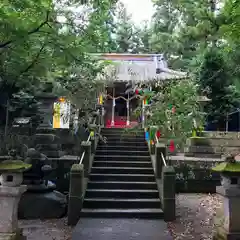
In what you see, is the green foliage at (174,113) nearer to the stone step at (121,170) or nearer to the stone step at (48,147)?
the stone step at (121,170)

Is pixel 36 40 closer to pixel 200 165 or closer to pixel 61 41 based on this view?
pixel 61 41

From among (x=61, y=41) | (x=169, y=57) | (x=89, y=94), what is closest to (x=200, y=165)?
(x=89, y=94)

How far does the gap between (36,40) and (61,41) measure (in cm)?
57

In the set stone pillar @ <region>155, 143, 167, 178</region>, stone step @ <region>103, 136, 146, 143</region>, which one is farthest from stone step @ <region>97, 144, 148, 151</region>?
stone pillar @ <region>155, 143, 167, 178</region>

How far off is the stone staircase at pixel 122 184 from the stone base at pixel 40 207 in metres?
0.74

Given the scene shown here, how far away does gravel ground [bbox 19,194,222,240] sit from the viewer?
6.63 meters

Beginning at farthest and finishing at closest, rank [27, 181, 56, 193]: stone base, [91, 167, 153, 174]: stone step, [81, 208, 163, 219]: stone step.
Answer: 1. [91, 167, 153, 174]: stone step
2. [27, 181, 56, 193]: stone base
3. [81, 208, 163, 219]: stone step

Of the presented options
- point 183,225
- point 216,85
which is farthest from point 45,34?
point 216,85

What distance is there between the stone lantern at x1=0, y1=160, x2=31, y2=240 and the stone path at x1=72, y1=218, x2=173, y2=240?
54.9 inches

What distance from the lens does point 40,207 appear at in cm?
808

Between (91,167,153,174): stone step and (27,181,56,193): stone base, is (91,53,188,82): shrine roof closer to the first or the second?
(91,167,153,174): stone step

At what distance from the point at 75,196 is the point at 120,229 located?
1522mm

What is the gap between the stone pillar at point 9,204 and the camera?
5402 millimetres

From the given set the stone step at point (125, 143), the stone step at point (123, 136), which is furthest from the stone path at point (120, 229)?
the stone step at point (123, 136)
